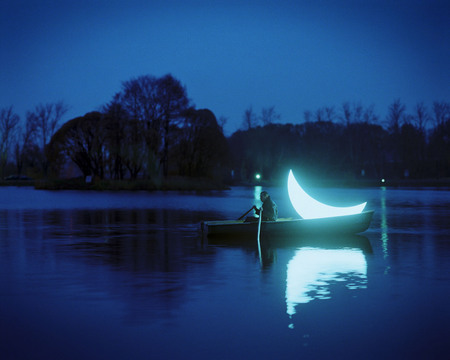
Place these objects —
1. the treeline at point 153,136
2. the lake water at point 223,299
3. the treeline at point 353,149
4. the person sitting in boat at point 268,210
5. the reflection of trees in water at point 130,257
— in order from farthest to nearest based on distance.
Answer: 1. the treeline at point 353,149
2. the treeline at point 153,136
3. the person sitting in boat at point 268,210
4. the reflection of trees in water at point 130,257
5. the lake water at point 223,299

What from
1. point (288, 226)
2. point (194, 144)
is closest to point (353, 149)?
point (194, 144)

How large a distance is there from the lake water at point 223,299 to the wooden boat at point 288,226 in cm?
41

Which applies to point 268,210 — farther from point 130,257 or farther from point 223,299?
point 223,299

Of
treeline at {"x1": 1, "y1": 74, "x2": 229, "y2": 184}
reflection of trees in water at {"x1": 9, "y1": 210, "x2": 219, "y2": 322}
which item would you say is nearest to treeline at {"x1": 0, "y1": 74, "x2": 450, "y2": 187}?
treeline at {"x1": 1, "y1": 74, "x2": 229, "y2": 184}

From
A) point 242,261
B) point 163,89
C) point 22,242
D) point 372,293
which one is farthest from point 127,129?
point 372,293

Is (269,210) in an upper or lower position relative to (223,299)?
upper

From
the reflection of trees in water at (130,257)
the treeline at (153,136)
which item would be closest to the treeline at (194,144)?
the treeline at (153,136)

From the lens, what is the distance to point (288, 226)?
754 inches

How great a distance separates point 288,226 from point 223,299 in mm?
9587

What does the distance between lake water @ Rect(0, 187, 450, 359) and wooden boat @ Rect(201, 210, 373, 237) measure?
0.41 m

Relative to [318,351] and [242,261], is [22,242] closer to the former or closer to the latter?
[242,261]

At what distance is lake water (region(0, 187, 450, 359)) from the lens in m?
7.00

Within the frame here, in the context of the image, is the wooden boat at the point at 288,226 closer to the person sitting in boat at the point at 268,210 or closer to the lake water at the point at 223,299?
the person sitting in boat at the point at 268,210

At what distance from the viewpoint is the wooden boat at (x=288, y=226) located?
62.2 feet
